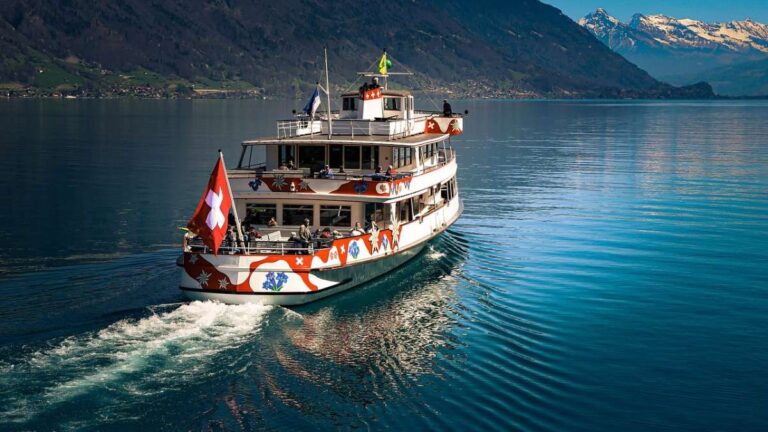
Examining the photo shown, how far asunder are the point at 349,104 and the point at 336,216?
12.7 m

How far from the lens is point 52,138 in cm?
11725

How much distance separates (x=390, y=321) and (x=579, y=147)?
289 ft

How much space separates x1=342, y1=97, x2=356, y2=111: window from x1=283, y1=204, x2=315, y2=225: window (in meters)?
12.7

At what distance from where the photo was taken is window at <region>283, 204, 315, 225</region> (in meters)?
37.3

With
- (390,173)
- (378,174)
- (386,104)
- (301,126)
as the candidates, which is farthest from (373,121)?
(386,104)

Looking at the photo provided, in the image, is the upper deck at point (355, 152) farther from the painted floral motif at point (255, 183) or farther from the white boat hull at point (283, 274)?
the white boat hull at point (283, 274)

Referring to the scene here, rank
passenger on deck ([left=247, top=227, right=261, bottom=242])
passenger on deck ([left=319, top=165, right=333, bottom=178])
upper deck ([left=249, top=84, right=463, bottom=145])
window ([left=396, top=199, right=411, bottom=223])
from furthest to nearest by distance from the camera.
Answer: upper deck ([left=249, top=84, right=463, bottom=145])
window ([left=396, top=199, right=411, bottom=223])
passenger on deck ([left=319, top=165, right=333, bottom=178])
passenger on deck ([left=247, top=227, right=261, bottom=242])

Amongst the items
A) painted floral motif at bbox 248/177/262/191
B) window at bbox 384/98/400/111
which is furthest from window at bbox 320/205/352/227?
window at bbox 384/98/400/111

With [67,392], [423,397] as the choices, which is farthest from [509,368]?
[67,392]

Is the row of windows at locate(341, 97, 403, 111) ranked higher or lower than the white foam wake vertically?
higher

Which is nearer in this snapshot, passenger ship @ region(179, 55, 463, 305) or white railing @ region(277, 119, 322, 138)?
passenger ship @ region(179, 55, 463, 305)

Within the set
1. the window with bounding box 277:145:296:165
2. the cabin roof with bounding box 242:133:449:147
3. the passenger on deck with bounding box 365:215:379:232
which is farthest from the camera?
the window with bounding box 277:145:296:165

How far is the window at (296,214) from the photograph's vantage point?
3728 centimetres

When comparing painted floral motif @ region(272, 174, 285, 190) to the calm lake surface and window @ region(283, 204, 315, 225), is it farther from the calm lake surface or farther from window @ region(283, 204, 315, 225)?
the calm lake surface
